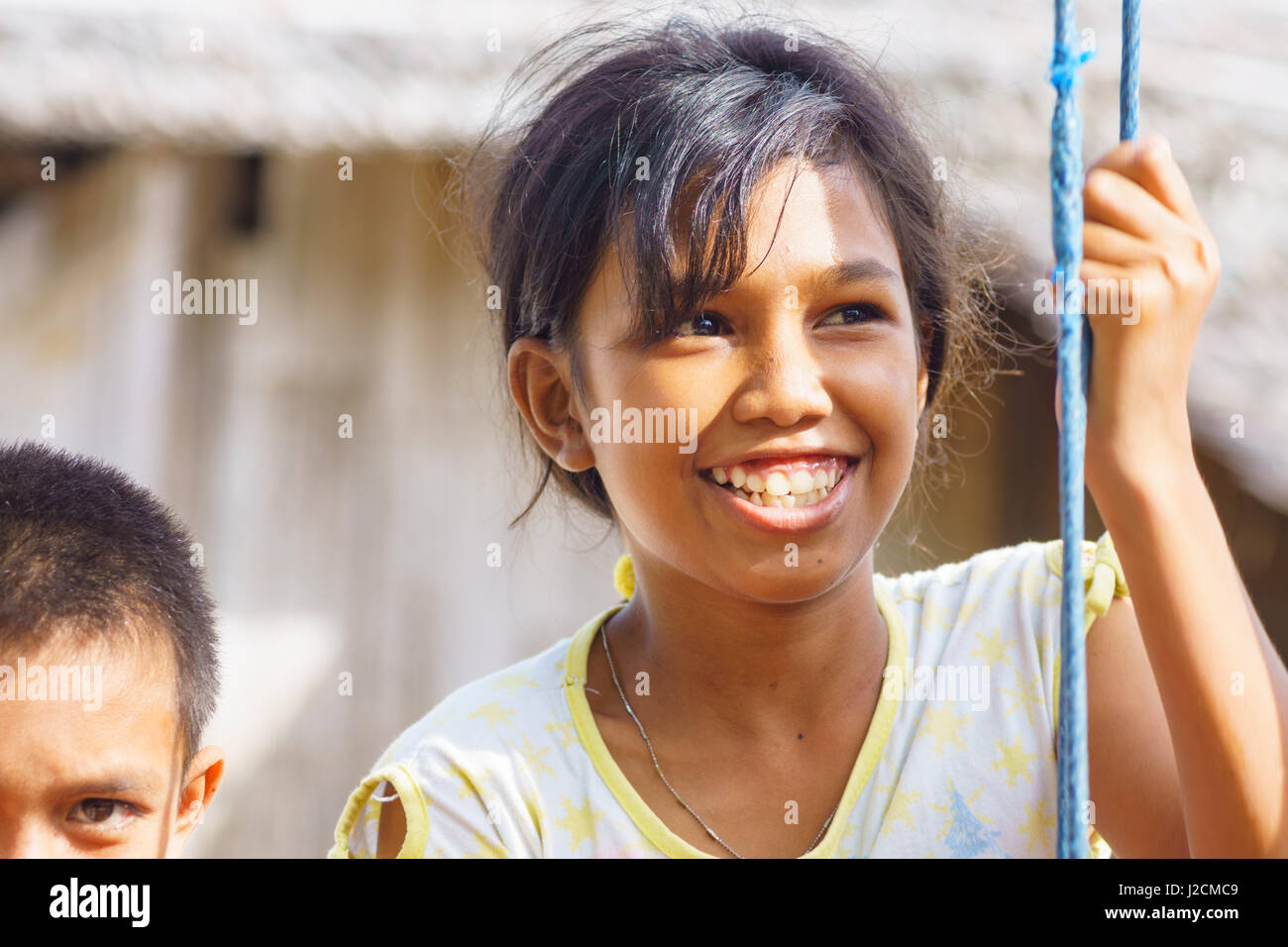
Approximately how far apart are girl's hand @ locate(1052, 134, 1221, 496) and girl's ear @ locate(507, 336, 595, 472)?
58 centimetres

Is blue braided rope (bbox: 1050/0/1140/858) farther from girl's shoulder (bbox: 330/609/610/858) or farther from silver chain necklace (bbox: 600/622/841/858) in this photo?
girl's shoulder (bbox: 330/609/610/858)

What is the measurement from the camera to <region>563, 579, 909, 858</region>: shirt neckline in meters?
1.20

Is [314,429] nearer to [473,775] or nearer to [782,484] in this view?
[473,775]

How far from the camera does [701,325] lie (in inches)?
46.2


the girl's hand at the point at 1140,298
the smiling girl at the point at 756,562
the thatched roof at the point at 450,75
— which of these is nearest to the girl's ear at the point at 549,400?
the smiling girl at the point at 756,562

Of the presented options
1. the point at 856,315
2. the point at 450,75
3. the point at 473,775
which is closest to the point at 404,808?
the point at 473,775

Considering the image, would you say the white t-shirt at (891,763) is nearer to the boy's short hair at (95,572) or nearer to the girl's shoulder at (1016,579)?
the girl's shoulder at (1016,579)

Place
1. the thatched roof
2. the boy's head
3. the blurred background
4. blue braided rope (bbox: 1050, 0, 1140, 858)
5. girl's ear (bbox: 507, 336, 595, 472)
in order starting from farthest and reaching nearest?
the blurred background, the thatched roof, girl's ear (bbox: 507, 336, 595, 472), the boy's head, blue braided rope (bbox: 1050, 0, 1140, 858)

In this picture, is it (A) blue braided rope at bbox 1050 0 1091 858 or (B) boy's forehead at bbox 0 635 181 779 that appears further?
(B) boy's forehead at bbox 0 635 181 779

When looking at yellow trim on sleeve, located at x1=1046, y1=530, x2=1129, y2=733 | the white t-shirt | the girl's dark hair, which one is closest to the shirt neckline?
the white t-shirt

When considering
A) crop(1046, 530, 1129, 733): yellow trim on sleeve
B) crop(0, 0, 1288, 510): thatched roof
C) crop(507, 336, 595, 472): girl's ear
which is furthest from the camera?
crop(0, 0, 1288, 510): thatched roof

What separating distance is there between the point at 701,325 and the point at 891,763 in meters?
0.43

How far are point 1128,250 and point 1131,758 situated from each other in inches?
19.0
